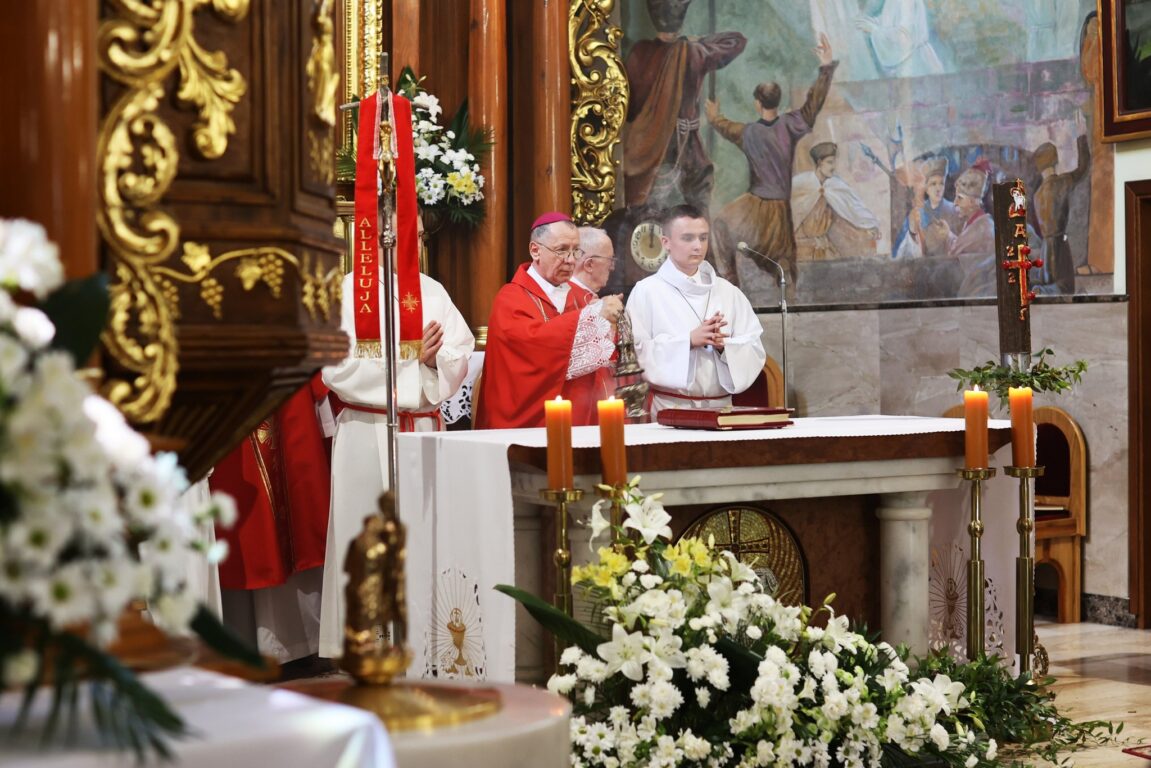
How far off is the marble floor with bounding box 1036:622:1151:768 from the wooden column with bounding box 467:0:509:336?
3.52 meters

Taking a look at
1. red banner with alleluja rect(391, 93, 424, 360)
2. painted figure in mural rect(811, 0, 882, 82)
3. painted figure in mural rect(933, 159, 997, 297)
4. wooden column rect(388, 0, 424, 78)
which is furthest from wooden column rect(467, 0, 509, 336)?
painted figure in mural rect(933, 159, 997, 297)

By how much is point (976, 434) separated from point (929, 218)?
14.9ft

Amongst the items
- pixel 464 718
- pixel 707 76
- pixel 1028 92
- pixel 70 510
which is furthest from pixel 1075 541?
pixel 70 510

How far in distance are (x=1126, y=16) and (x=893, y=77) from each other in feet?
5.32

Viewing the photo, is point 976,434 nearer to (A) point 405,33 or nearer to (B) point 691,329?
(B) point 691,329

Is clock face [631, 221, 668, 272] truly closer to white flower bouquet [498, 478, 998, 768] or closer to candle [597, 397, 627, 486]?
candle [597, 397, 627, 486]

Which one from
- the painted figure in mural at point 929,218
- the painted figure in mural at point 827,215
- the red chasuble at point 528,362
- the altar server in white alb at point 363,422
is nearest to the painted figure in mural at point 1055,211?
the painted figure in mural at point 929,218

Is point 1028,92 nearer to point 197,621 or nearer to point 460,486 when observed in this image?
point 460,486

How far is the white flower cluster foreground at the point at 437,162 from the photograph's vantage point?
7863mm

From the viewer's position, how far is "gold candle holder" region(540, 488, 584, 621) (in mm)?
4051

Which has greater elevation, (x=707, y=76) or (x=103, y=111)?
(x=707, y=76)

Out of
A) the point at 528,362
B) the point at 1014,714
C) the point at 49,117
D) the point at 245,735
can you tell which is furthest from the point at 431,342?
the point at 245,735

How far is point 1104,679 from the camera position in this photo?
625 centimetres

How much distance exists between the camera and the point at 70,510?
114 centimetres
